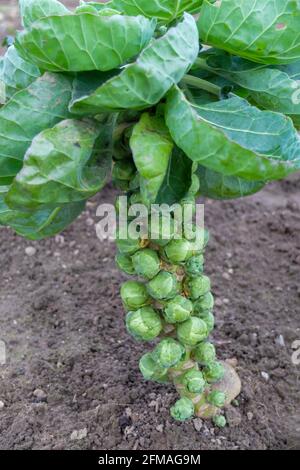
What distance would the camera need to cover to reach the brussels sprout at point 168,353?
176 centimetres

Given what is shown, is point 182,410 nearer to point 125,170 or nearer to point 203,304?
point 203,304

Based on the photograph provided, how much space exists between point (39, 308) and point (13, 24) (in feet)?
12.2

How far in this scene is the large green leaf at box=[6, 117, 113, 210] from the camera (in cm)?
142

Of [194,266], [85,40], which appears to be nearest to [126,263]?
[194,266]

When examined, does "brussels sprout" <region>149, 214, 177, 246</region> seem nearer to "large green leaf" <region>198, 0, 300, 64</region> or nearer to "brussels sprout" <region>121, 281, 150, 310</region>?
"brussels sprout" <region>121, 281, 150, 310</region>

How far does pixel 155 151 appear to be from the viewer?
1.43 m

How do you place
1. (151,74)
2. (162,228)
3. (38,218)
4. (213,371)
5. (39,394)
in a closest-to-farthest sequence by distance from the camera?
(151,74)
(162,228)
(38,218)
(213,371)
(39,394)

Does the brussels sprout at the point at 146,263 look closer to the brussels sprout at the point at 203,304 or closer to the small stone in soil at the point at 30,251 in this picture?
the brussels sprout at the point at 203,304

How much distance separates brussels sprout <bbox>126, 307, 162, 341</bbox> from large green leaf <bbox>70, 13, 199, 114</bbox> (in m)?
0.62

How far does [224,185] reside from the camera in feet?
5.81

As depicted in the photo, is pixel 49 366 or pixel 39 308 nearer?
pixel 49 366

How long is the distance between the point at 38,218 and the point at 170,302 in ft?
1.56

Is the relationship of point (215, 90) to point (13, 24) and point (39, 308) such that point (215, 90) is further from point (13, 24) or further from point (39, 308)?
point (13, 24)
